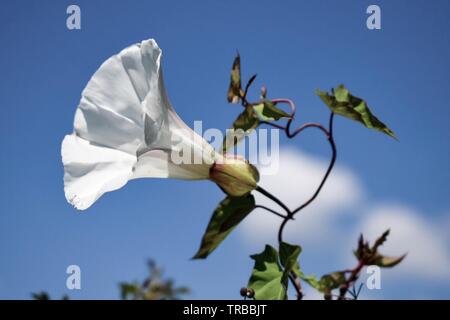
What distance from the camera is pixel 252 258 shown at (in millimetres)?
1253

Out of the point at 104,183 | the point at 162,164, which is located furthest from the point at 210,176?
the point at 104,183

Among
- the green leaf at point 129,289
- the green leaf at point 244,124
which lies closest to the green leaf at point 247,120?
the green leaf at point 244,124

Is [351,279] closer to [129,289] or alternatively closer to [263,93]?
[263,93]

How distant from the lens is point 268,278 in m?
1.20

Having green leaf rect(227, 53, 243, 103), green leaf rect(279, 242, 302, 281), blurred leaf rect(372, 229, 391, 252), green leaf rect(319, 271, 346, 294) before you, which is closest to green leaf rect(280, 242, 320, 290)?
green leaf rect(279, 242, 302, 281)

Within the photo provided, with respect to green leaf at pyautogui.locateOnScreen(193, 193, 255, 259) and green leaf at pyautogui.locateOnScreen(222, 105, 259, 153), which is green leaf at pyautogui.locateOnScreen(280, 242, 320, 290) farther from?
green leaf at pyautogui.locateOnScreen(222, 105, 259, 153)

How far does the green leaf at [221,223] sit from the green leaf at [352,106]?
276mm

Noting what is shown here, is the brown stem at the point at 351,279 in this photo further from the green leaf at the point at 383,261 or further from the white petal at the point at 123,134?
the white petal at the point at 123,134

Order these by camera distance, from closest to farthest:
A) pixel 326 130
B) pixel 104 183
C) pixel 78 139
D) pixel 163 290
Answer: pixel 326 130
pixel 104 183
pixel 78 139
pixel 163 290

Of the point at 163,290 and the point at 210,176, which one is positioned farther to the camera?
the point at 163,290

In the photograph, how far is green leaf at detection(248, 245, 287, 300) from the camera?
116cm

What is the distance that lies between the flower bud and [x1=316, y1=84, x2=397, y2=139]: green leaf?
8.7 inches
